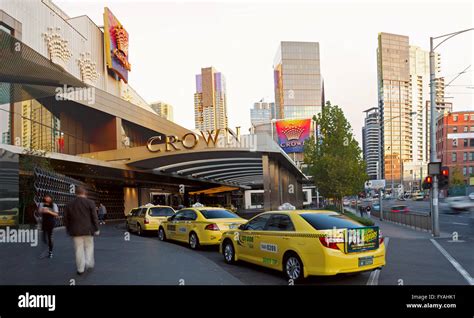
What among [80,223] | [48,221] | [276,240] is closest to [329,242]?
[276,240]

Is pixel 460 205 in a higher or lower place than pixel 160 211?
lower

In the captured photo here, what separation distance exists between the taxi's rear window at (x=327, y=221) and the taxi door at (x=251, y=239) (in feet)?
4.09

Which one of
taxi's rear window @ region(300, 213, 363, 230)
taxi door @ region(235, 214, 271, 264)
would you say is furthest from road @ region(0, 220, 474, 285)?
taxi's rear window @ region(300, 213, 363, 230)

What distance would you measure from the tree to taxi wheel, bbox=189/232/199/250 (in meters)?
16.9

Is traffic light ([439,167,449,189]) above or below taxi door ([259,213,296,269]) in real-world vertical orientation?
above

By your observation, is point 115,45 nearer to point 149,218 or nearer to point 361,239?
point 149,218

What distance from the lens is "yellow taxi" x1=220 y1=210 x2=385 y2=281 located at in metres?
6.78

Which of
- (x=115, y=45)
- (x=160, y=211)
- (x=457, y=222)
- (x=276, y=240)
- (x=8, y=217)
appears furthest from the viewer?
(x=115, y=45)

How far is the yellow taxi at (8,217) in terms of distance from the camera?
9.14 m

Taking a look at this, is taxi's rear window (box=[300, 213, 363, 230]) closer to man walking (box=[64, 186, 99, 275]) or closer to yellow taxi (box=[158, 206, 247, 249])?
man walking (box=[64, 186, 99, 275])

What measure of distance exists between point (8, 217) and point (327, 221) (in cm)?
795

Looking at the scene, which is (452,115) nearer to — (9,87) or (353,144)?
(353,144)

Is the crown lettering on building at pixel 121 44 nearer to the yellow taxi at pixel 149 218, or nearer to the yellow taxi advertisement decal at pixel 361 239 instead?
the yellow taxi at pixel 149 218

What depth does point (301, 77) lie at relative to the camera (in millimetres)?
157875
